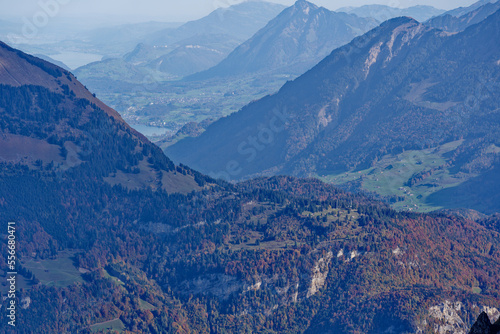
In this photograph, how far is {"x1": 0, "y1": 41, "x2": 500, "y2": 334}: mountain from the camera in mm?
144375

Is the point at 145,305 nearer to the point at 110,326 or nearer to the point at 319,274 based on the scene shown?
the point at 110,326

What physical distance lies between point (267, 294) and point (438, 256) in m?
45.3

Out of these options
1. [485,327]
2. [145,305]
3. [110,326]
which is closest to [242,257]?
[145,305]

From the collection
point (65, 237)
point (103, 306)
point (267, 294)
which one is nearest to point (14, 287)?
point (103, 306)

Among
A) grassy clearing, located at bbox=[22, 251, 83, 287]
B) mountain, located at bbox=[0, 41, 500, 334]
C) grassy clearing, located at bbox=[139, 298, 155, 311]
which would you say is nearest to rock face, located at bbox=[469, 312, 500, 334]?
mountain, located at bbox=[0, 41, 500, 334]

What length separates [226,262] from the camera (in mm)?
162125

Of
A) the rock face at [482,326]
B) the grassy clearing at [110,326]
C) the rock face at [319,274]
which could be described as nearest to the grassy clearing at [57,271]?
the grassy clearing at [110,326]

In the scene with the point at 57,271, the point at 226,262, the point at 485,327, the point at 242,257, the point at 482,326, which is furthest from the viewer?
the point at 242,257

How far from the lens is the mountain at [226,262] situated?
144 m

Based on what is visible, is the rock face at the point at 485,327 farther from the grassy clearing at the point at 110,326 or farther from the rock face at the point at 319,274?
the rock face at the point at 319,274

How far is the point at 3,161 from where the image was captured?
19612cm

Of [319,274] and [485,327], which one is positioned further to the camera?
[319,274]

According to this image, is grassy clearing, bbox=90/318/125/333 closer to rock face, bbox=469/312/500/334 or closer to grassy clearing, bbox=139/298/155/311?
grassy clearing, bbox=139/298/155/311

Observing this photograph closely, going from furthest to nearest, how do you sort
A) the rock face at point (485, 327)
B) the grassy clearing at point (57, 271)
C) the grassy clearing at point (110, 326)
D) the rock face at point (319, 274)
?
the rock face at point (319, 274), the grassy clearing at point (57, 271), the grassy clearing at point (110, 326), the rock face at point (485, 327)
